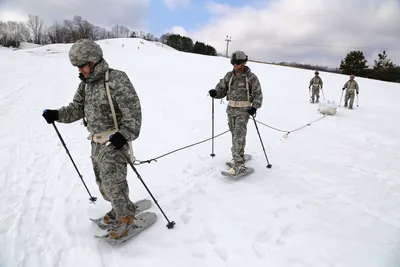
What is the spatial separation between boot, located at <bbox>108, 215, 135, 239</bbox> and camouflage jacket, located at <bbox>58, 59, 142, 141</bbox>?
1.16 meters

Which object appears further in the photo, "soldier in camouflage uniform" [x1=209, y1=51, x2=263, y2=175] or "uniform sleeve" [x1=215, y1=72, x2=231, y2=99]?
"uniform sleeve" [x1=215, y1=72, x2=231, y2=99]

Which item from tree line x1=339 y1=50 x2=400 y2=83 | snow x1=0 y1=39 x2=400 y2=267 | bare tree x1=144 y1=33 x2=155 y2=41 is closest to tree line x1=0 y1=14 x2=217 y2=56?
bare tree x1=144 y1=33 x2=155 y2=41

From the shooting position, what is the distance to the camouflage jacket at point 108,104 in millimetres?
3193

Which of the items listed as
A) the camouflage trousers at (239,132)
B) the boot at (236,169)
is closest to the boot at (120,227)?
the boot at (236,169)

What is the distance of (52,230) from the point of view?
3.91 m

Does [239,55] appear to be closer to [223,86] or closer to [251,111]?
[223,86]

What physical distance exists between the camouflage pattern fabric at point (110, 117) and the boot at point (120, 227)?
9 cm

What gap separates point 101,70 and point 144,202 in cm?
236

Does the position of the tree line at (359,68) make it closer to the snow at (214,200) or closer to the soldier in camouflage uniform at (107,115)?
the snow at (214,200)

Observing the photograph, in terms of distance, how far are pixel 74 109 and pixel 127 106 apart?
3.18ft

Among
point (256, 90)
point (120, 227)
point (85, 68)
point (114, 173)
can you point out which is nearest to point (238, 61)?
point (256, 90)

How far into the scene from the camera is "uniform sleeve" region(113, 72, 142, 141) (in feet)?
10.4

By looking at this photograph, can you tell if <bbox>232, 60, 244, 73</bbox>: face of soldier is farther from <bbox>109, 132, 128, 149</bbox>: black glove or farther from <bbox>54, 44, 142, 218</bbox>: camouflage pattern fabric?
<bbox>109, 132, 128, 149</bbox>: black glove

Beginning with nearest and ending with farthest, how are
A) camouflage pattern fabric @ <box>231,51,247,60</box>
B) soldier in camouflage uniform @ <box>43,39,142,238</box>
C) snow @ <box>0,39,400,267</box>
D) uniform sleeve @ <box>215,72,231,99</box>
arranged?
soldier in camouflage uniform @ <box>43,39,142,238</box>, snow @ <box>0,39,400,267</box>, camouflage pattern fabric @ <box>231,51,247,60</box>, uniform sleeve @ <box>215,72,231,99</box>
